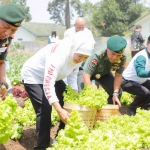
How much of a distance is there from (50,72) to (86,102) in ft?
2.65

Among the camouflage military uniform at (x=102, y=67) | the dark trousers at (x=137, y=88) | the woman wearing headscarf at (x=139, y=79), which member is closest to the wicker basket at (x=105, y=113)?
the camouflage military uniform at (x=102, y=67)

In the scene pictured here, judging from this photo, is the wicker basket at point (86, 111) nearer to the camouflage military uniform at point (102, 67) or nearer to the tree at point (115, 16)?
the camouflage military uniform at point (102, 67)

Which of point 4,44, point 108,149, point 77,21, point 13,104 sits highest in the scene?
point 77,21

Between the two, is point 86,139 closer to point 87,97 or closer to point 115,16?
point 87,97

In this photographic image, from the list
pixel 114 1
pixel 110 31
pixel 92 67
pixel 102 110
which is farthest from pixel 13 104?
pixel 114 1

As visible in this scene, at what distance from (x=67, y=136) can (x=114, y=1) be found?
193 ft

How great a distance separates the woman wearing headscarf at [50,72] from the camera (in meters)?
3.46

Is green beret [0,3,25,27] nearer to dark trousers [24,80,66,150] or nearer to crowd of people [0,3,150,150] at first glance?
crowd of people [0,3,150,150]

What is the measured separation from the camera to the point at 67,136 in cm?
329

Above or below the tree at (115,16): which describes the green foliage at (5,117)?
below

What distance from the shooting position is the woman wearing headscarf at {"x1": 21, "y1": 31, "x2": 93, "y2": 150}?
11.4 ft

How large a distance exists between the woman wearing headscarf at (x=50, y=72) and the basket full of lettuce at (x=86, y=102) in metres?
0.27

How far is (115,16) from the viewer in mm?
57938

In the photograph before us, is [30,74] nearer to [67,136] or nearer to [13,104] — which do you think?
[13,104]
